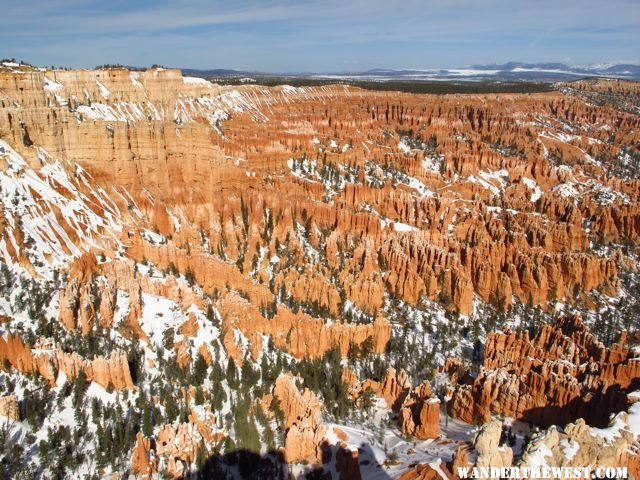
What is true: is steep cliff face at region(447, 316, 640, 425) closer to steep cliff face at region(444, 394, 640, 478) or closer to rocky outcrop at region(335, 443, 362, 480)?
steep cliff face at region(444, 394, 640, 478)

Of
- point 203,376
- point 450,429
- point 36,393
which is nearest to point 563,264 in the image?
point 450,429

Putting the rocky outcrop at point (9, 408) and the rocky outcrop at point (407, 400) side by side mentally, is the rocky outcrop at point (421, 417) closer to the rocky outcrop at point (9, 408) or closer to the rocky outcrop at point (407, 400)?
the rocky outcrop at point (407, 400)

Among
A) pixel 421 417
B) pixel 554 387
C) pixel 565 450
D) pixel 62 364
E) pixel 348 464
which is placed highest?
pixel 565 450

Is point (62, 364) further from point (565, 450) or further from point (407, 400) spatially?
point (565, 450)

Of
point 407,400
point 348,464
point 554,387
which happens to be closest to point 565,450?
point 554,387

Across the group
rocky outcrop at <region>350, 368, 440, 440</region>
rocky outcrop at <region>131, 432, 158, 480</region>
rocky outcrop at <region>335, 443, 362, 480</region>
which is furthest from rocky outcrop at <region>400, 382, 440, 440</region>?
rocky outcrop at <region>131, 432, 158, 480</region>

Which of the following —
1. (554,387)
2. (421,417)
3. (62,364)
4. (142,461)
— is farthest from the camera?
(62,364)

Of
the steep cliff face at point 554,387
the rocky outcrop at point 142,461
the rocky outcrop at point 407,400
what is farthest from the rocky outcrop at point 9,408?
the steep cliff face at point 554,387

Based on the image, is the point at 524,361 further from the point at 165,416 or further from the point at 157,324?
the point at 157,324
